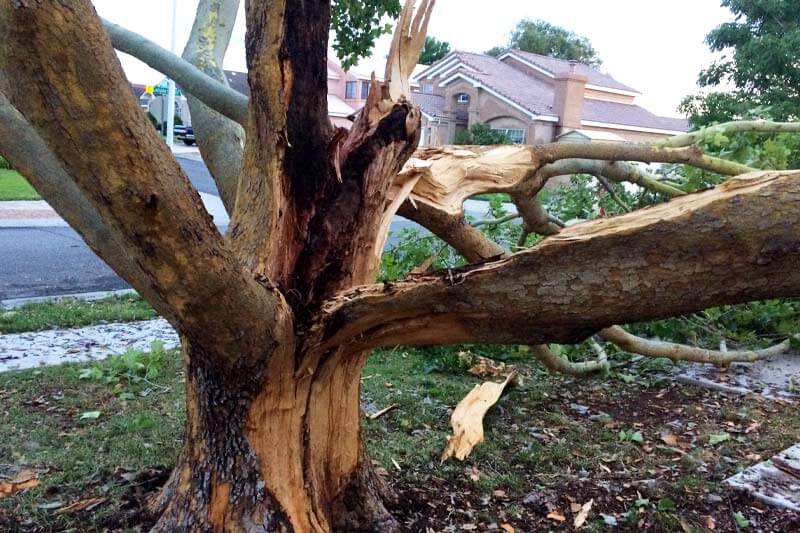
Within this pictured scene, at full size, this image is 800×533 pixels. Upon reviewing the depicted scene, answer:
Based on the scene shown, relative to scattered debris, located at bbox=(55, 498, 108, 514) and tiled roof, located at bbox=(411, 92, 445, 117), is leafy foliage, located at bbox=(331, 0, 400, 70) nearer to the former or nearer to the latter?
scattered debris, located at bbox=(55, 498, 108, 514)

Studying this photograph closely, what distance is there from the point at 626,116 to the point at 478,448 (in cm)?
2945

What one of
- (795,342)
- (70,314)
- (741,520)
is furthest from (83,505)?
(795,342)

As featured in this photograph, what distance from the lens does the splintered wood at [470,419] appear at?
13.7ft

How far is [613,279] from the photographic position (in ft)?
7.11

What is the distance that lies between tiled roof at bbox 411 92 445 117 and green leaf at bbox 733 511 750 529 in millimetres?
28404

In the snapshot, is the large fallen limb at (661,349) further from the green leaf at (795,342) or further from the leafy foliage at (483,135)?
the leafy foliage at (483,135)

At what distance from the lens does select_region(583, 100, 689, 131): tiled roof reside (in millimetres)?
29609

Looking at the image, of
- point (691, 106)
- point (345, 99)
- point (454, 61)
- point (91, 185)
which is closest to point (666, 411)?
point (91, 185)

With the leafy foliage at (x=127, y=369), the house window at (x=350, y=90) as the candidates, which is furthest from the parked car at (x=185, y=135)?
the leafy foliage at (x=127, y=369)

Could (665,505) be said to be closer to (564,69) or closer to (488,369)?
(488,369)

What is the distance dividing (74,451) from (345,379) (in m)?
1.77

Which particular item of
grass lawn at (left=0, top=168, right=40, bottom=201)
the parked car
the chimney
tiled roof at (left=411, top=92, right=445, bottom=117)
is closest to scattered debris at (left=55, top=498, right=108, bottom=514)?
Result: grass lawn at (left=0, top=168, right=40, bottom=201)

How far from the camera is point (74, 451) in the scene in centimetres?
392

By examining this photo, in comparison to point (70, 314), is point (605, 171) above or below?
above
